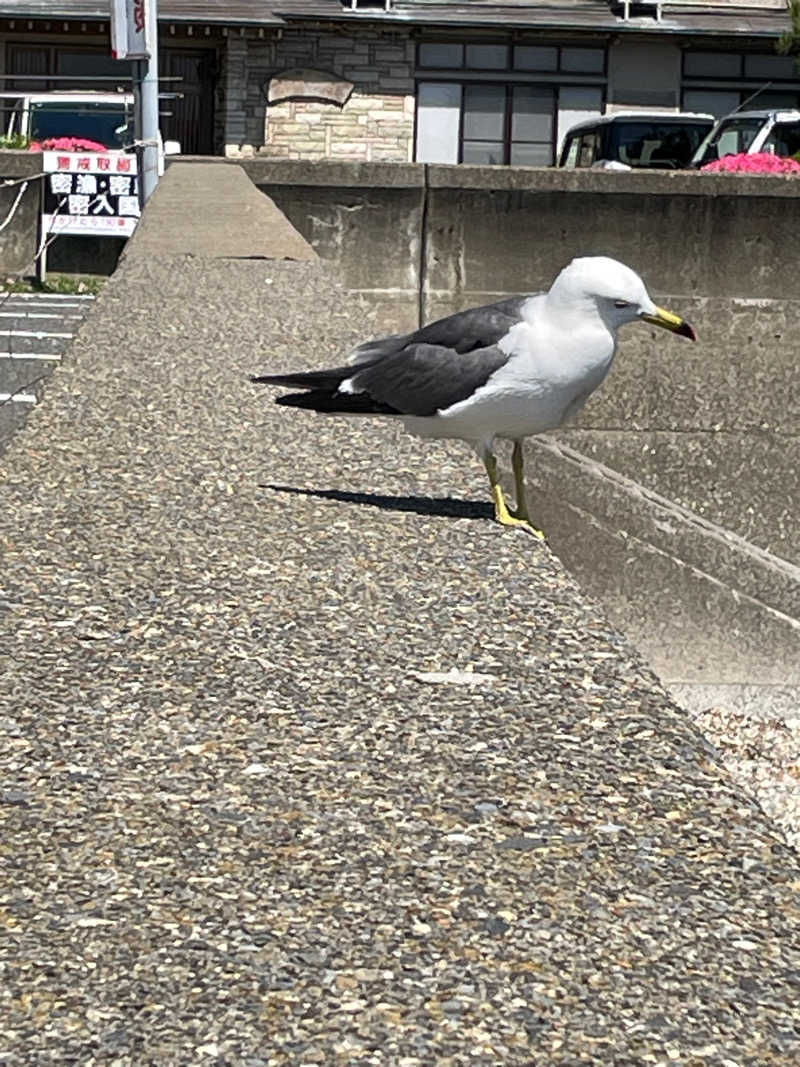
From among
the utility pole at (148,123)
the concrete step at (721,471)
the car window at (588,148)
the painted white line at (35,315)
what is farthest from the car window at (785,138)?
the painted white line at (35,315)

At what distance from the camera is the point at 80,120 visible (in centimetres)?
2600

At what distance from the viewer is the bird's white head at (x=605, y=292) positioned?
17.4ft

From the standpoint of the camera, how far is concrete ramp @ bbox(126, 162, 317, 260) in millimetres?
11359

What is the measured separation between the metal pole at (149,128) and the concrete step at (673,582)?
5901mm

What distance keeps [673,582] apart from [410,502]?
678 cm

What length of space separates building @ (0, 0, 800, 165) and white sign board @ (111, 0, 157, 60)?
56.0 feet

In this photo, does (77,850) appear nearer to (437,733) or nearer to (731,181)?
(437,733)

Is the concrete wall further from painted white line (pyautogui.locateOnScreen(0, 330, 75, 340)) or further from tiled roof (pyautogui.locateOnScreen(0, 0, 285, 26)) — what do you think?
tiled roof (pyautogui.locateOnScreen(0, 0, 285, 26))

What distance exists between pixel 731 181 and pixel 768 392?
150 centimetres

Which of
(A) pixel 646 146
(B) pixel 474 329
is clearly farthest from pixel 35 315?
(A) pixel 646 146

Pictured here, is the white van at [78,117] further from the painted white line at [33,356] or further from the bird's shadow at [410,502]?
the bird's shadow at [410,502]

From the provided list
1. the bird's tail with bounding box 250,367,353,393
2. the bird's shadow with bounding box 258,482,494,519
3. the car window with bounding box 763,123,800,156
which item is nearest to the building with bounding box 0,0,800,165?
the car window with bounding box 763,123,800,156

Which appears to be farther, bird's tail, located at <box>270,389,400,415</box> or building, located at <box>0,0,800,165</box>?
building, located at <box>0,0,800,165</box>

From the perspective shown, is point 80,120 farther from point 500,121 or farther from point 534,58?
point 534,58
